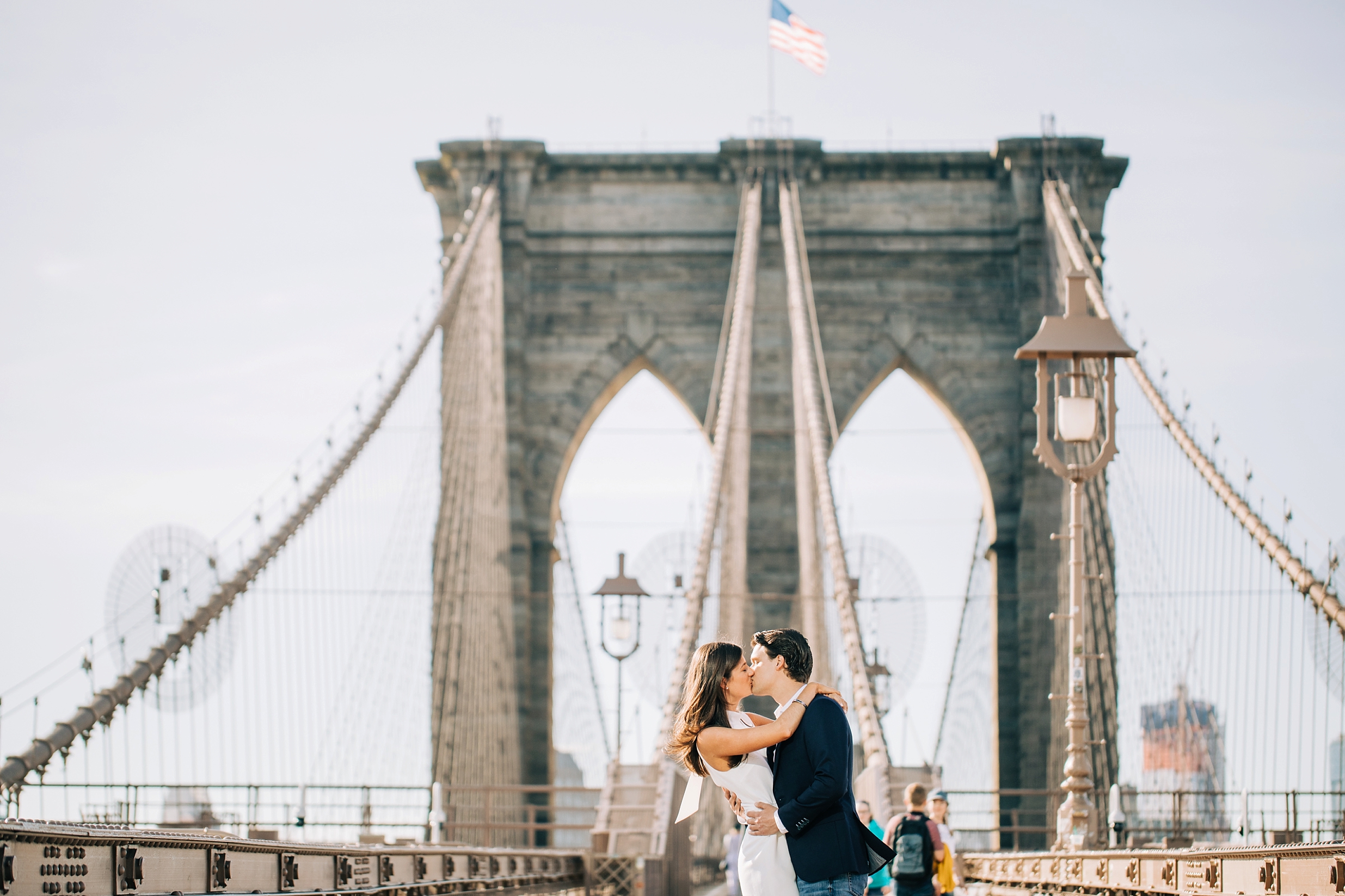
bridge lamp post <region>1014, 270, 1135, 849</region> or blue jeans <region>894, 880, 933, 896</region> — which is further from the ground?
bridge lamp post <region>1014, 270, 1135, 849</region>

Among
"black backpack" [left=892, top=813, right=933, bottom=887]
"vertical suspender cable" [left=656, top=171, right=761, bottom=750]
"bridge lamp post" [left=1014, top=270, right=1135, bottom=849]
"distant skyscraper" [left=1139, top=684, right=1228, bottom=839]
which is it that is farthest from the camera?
"distant skyscraper" [left=1139, top=684, right=1228, bottom=839]

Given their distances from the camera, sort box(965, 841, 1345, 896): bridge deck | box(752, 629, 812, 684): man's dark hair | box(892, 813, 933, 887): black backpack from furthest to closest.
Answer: box(892, 813, 933, 887): black backpack → box(965, 841, 1345, 896): bridge deck → box(752, 629, 812, 684): man's dark hair

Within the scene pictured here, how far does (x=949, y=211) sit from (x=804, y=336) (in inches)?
165

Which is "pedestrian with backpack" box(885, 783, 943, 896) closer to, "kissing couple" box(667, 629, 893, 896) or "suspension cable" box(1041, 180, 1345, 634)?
"kissing couple" box(667, 629, 893, 896)

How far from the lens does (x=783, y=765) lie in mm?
4344

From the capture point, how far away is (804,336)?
23547mm

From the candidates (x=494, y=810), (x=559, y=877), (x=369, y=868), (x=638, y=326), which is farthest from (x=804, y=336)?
(x=369, y=868)

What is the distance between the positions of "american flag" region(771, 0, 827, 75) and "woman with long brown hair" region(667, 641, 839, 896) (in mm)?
23310

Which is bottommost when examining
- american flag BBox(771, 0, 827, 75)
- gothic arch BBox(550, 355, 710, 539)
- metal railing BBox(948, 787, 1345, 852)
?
metal railing BBox(948, 787, 1345, 852)

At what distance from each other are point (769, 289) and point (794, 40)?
13.0 feet

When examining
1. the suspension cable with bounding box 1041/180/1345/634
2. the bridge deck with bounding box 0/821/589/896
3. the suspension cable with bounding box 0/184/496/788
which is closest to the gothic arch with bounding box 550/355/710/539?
the suspension cable with bounding box 0/184/496/788

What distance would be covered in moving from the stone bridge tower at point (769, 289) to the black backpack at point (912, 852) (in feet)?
57.0

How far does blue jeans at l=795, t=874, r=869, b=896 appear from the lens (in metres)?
4.30

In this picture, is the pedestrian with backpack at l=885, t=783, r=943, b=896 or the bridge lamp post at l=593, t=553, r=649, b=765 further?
the bridge lamp post at l=593, t=553, r=649, b=765
